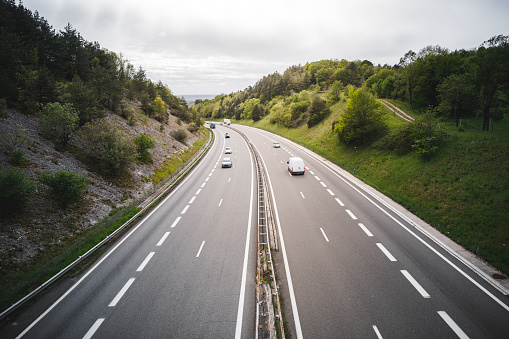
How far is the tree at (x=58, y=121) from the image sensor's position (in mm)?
19125

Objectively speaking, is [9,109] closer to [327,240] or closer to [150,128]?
[150,128]

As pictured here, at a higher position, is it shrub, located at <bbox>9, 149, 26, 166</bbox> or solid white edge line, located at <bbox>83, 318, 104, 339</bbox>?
shrub, located at <bbox>9, 149, 26, 166</bbox>

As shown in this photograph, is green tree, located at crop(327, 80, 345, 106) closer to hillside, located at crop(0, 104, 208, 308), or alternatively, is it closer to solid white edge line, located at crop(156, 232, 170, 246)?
hillside, located at crop(0, 104, 208, 308)

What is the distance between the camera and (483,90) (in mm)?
26062

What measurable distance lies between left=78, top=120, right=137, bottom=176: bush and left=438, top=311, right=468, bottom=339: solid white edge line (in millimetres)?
23842

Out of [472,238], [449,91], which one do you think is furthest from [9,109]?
[449,91]

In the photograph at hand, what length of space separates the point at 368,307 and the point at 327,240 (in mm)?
4624

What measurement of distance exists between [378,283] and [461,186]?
12467mm

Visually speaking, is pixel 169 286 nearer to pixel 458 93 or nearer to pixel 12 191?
pixel 12 191

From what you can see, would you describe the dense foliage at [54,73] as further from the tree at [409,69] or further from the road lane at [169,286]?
the tree at [409,69]

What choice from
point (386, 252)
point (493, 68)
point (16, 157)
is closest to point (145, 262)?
point (386, 252)

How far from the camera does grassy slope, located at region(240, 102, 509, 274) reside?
11617mm

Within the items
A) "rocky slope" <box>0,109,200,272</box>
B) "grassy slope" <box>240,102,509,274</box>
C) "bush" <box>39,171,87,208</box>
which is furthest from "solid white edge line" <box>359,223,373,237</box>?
"bush" <box>39,171,87,208</box>

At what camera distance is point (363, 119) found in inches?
1217
